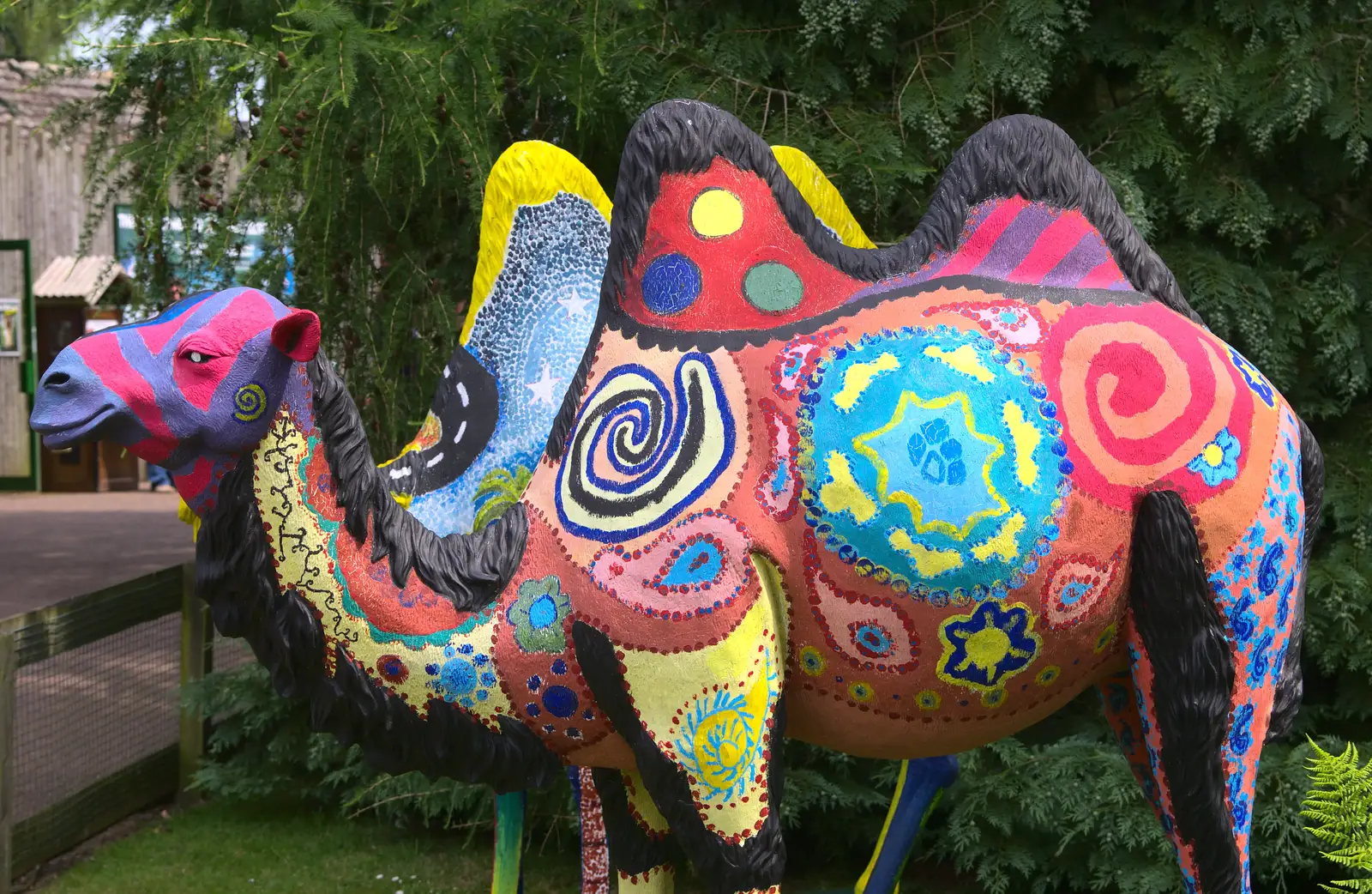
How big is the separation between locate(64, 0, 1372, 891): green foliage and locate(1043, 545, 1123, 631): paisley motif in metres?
1.90

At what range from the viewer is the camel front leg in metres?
2.42

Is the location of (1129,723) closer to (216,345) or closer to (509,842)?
(509,842)

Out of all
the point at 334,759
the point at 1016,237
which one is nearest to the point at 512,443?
the point at 1016,237

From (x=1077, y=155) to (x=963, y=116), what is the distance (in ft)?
6.96

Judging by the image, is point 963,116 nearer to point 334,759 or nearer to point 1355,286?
point 1355,286

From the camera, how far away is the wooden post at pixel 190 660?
5949 mm

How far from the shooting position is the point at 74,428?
225cm

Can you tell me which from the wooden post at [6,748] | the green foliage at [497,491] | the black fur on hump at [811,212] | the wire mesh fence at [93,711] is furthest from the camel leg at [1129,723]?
the wire mesh fence at [93,711]

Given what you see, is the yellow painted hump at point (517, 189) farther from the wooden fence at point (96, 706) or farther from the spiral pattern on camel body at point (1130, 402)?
the wooden fence at point (96, 706)

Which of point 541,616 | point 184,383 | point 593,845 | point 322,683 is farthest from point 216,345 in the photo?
point 593,845

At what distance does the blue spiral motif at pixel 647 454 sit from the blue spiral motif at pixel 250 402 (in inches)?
22.2

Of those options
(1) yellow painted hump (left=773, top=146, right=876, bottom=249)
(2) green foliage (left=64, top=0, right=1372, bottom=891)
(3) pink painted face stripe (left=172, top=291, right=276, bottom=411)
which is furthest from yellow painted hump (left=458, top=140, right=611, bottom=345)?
(3) pink painted face stripe (left=172, top=291, right=276, bottom=411)

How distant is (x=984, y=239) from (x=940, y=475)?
0.50 m

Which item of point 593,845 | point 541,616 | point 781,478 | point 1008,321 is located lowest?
point 593,845
